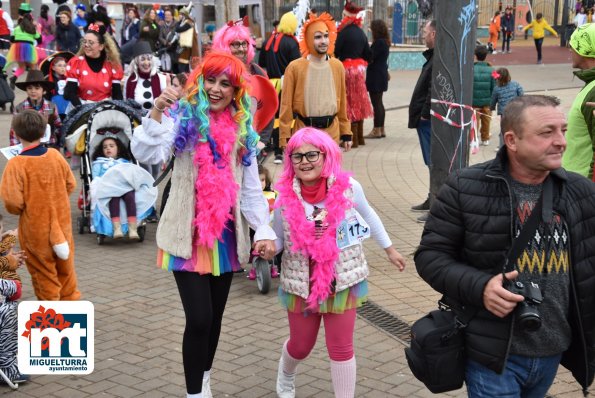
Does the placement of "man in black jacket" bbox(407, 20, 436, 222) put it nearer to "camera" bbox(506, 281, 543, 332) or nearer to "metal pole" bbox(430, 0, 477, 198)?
"metal pole" bbox(430, 0, 477, 198)

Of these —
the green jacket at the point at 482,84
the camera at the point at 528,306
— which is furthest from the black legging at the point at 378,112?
the camera at the point at 528,306

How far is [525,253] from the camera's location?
333 cm

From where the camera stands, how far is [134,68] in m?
10.6

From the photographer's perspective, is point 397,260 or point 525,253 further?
point 397,260

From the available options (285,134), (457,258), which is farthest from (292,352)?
(285,134)

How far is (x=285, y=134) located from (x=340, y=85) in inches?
29.1

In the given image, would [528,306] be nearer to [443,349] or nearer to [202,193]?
[443,349]

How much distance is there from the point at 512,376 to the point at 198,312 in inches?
69.8

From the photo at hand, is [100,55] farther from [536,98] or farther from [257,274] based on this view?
[536,98]

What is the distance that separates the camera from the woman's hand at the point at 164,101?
4.49 metres

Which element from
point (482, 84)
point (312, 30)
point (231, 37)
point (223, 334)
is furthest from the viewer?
point (482, 84)

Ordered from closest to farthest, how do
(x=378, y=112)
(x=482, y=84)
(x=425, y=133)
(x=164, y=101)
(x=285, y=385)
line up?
(x=164, y=101), (x=285, y=385), (x=425, y=133), (x=482, y=84), (x=378, y=112)

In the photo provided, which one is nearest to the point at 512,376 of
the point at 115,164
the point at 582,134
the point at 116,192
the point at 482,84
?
the point at 582,134

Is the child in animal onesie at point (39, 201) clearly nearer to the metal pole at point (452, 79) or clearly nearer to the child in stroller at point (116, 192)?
the child in stroller at point (116, 192)
